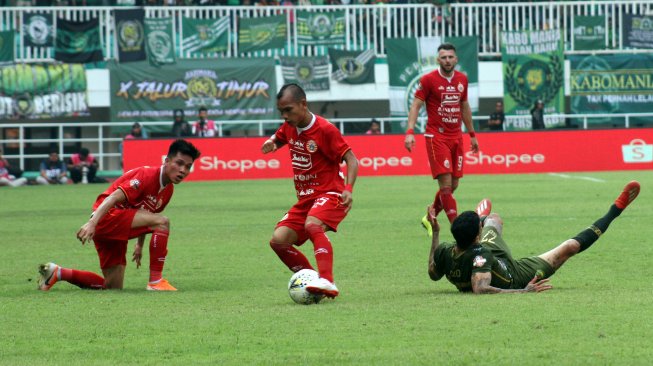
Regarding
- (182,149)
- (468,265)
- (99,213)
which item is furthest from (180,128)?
(468,265)

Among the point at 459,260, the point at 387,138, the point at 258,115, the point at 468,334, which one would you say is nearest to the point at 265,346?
the point at 468,334

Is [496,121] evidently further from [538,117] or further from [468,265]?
[468,265]

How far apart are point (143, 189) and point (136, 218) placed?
257mm

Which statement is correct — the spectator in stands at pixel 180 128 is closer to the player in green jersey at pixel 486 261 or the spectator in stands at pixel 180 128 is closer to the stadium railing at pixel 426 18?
the stadium railing at pixel 426 18

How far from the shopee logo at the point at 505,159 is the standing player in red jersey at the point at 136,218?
22438mm

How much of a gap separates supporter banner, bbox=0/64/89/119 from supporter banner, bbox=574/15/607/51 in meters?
15.3

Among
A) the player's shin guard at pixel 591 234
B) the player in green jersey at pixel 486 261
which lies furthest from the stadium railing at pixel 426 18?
the player in green jersey at pixel 486 261

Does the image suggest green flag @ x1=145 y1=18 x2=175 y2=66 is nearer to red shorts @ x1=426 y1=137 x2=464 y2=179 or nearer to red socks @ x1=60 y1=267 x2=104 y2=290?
red shorts @ x1=426 y1=137 x2=464 y2=179

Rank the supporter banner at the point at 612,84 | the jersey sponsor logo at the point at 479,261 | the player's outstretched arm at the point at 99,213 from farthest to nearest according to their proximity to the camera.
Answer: the supporter banner at the point at 612,84 → the player's outstretched arm at the point at 99,213 → the jersey sponsor logo at the point at 479,261

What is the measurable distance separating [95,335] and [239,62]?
3111 centimetres

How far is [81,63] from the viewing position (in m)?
38.1

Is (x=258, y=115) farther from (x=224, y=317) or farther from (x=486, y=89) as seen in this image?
(x=224, y=317)

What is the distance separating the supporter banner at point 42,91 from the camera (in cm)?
3703

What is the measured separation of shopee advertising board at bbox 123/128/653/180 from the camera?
3316cm
